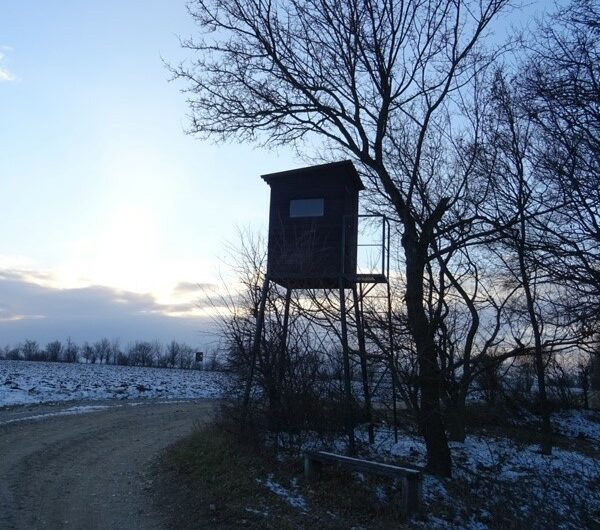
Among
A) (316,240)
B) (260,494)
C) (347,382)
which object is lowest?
(260,494)

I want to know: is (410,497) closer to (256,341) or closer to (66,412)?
(256,341)

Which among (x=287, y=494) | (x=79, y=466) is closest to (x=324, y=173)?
(x=287, y=494)

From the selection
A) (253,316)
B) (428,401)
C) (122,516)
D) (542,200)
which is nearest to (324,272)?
(253,316)

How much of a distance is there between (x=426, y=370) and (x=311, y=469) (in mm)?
2795

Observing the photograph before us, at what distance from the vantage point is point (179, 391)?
30.8 m

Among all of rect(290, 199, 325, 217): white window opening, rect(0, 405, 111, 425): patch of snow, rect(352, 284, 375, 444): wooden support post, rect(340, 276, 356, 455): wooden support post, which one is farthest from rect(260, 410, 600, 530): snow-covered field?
rect(0, 405, 111, 425): patch of snow

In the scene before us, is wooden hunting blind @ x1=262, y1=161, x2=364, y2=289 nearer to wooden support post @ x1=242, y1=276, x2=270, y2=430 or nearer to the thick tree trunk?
wooden support post @ x1=242, y1=276, x2=270, y2=430

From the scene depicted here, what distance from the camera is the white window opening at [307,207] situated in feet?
43.0

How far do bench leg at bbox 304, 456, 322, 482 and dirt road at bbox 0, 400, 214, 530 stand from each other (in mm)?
2557

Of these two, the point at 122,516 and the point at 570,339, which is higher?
the point at 570,339

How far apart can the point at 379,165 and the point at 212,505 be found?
7017 millimetres

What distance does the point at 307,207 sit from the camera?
43.5 feet

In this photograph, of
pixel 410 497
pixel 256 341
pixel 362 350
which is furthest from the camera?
pixel 256 341

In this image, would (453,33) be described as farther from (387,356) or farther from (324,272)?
(387,356)
